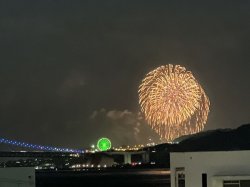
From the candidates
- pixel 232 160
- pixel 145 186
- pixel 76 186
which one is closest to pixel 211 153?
pixel 232 160

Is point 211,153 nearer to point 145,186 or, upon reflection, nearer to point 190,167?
point 190,167

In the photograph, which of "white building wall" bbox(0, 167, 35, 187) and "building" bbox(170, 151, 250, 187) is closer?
"building" bbox(170, 151, 250, 187)

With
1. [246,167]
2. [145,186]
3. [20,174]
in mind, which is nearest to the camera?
[246,167]

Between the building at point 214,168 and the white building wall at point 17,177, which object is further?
the white building wall at point 17,177

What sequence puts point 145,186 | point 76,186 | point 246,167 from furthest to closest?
point 76,186 < point 145,186 < point 246,167

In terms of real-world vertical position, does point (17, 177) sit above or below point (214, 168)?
below
